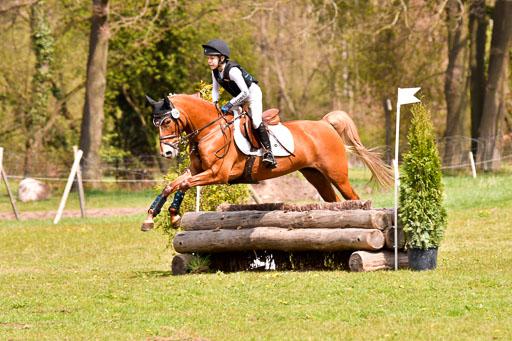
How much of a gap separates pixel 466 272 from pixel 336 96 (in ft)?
128

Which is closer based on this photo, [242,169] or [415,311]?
[415,311]

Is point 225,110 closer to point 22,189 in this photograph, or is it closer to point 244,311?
point 244,311

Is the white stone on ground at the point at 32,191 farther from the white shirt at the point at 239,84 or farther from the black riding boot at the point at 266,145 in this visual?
the white shirt at the point at 239,84

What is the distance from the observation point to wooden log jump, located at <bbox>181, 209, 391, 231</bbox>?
10070mm

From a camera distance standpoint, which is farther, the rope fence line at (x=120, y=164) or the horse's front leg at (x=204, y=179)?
the rope fence line at (x=120, y=164)

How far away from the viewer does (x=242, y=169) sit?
33.4 feet

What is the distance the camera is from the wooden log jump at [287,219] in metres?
10.1

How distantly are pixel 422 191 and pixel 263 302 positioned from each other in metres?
2.64

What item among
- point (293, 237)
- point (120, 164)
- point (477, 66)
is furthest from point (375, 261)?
point (477, 66)

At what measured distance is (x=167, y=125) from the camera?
9578 millimetres

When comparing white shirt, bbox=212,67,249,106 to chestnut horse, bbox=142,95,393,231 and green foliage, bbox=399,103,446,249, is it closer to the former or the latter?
chestnut horse, bbox=142,95,393,231

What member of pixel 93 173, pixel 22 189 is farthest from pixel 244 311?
pixel 22 189

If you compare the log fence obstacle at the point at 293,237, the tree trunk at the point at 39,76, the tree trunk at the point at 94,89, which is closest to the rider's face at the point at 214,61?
the log fence obstacle at the point at 293,237

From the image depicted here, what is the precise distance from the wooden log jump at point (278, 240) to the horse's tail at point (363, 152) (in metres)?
1.51
